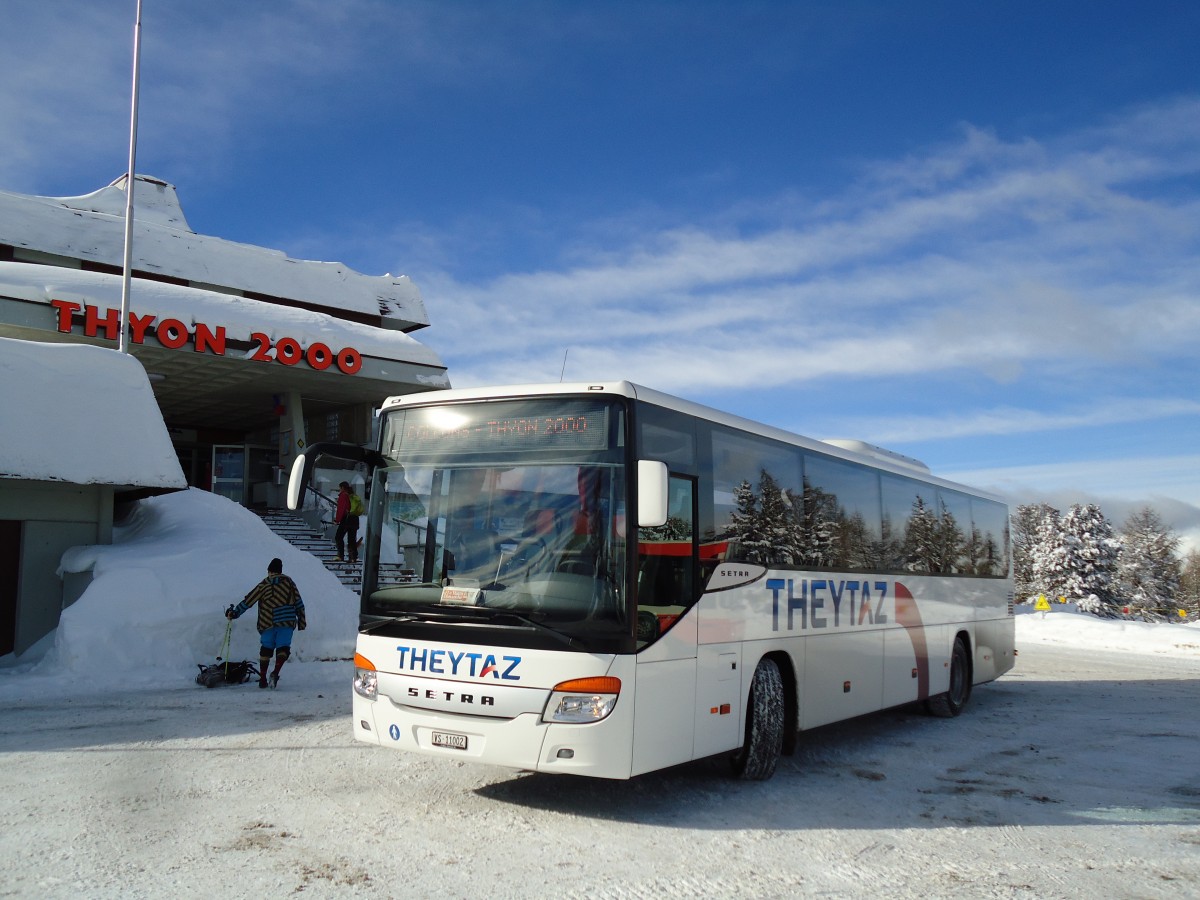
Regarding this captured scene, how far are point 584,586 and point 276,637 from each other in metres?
8.06

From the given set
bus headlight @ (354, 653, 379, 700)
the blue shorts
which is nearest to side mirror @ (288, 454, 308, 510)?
bus headlight @ (354, 653, 379, 700)

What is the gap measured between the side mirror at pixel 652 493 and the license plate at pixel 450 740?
189 centimetres

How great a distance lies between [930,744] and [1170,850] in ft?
13.5

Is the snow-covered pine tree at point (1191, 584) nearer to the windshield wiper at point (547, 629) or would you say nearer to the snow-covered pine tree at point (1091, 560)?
the snow-covered pine tree at point (1091, 560)

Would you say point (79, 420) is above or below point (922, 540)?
above

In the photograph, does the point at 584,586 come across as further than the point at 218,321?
No

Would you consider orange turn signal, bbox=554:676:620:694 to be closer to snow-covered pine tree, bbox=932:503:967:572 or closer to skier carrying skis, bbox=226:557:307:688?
snow-covered pine tree, bbox=932:503:967:572

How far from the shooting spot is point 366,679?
704 cm

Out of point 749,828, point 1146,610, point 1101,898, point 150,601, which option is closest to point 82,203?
point 150,601

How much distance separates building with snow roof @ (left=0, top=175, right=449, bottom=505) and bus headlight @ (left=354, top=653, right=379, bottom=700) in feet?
63.1

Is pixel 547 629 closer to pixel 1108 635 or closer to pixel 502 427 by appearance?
pixel 502 427

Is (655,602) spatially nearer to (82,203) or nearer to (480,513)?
(480,513)

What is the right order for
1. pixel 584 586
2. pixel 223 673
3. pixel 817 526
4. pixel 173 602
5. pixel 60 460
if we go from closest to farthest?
pixel 584 586, pixel 817 526, pixel 223 673, pixel 173 602, pixel 60 460

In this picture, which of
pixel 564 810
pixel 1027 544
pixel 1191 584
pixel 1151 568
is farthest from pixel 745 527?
pixel 1191 584
